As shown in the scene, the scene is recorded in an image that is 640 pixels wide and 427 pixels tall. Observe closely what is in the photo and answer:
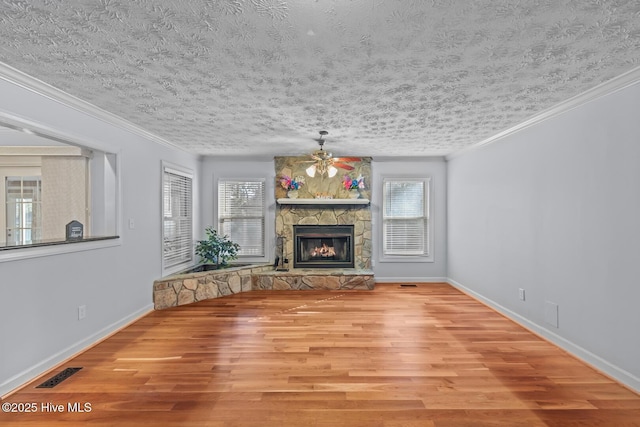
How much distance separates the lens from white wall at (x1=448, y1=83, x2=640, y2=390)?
2.55m

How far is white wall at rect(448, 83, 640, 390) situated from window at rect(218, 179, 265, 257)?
3.98 metres

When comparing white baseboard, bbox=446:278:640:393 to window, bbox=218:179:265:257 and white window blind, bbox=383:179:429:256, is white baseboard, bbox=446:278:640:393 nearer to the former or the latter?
white window blind, bbox=383:179:429:256

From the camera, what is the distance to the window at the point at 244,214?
20.7ft

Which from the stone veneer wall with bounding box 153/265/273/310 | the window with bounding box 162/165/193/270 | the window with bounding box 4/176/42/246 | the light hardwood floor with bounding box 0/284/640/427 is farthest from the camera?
the window with bounding box 162/165/193/270

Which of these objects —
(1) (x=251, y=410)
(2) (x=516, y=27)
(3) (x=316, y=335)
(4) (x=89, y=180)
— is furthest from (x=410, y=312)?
(4) (x=89, y=180)

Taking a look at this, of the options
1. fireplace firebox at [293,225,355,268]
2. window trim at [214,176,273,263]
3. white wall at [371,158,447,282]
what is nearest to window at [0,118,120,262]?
window trim at [214,176,273,263]

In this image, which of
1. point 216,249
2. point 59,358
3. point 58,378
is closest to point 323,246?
point 216,249

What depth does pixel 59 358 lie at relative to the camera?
2.89 m

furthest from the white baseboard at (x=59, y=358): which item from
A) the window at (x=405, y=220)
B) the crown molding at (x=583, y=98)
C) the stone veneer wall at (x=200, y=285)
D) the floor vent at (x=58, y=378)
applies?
the crown molding at (x=583, y=98)

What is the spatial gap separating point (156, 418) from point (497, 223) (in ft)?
14.8

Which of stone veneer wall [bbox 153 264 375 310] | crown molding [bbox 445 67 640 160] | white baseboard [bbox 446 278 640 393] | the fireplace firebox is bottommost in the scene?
white baseboard [bbox 446 278 640 393]

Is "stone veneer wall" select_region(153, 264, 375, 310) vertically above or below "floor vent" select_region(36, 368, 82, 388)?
above

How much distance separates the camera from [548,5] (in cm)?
167

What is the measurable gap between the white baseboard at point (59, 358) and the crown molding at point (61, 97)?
90.1 inches
